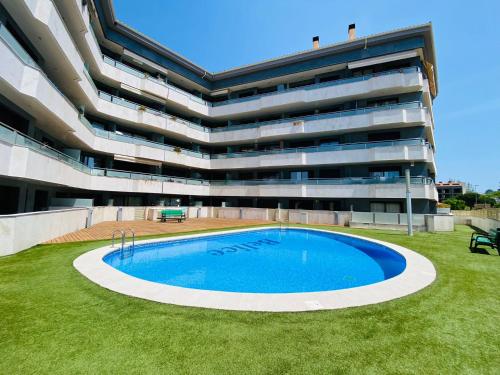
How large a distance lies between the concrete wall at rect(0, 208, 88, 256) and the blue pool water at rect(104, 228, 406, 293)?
343 cm

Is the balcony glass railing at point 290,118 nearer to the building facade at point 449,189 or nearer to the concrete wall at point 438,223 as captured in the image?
the concrete wall at point 438,223

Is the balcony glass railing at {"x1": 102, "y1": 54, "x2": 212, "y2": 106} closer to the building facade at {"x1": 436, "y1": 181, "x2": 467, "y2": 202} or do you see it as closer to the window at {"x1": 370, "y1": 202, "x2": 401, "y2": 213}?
the window at {"x1": 370, "y1": 202, "x2": 401, "y2": 213}

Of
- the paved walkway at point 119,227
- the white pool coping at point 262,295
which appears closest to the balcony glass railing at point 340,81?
the paved walkway at point 119,227

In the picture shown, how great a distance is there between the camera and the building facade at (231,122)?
54.5 feet

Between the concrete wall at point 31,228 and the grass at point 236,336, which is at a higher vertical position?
the concrete wall at point 31,228

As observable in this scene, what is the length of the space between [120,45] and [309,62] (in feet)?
69.5

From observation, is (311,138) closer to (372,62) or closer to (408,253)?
(372,62)

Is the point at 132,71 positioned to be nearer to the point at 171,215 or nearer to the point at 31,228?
the point at 171,215

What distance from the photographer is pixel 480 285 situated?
667cm

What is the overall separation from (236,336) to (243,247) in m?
10.1

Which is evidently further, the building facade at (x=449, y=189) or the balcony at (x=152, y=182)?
the building facade at (x=449, y=189)

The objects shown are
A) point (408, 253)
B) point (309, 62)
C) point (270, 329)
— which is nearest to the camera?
point (270, 329)

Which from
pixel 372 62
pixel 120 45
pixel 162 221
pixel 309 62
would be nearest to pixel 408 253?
pixel 162 221

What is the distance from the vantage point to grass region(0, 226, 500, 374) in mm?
3260
